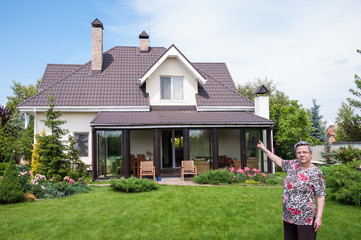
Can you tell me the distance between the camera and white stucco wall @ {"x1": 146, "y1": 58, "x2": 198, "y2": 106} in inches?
714

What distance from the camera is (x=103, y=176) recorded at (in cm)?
1456

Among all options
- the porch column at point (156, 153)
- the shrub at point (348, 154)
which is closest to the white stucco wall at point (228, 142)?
the porch column at point (156, 153)

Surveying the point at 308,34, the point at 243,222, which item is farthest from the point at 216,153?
the point at 308,34

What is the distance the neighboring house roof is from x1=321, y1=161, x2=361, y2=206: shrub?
955 centimetres

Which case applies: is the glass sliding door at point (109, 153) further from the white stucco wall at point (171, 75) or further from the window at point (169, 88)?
the window at point (169, 88)

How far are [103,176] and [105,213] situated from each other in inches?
269

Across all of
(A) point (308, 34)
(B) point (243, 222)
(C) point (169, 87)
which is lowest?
(B) point (243, 222)

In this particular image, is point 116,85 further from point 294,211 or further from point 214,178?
point 294,211

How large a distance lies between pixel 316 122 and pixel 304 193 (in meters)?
28.4

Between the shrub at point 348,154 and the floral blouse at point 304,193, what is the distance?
50.8ft

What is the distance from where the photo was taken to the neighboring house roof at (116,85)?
17219 millimetres

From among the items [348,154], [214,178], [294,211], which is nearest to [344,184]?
[214,178]

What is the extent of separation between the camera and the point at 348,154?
17125 mm

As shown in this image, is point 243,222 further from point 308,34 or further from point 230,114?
point 308,34
